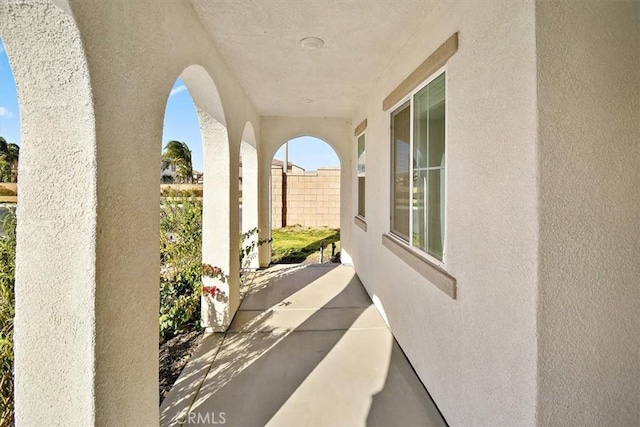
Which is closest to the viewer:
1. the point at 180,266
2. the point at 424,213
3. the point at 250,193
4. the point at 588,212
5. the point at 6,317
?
the point at 588,212

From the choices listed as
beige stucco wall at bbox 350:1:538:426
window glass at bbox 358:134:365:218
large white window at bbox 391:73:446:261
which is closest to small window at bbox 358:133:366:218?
window glass at bbox 358:134:365:218

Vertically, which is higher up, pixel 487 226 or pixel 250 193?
pixel 250 193

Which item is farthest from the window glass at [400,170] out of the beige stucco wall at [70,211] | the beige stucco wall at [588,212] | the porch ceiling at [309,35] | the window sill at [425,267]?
the beige stucco wall at [70,211]

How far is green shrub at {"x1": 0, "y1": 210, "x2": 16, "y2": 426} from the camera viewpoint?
5.97 feet

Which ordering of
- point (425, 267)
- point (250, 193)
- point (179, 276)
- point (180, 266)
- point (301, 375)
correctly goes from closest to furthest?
point (425, 267), point (301, 375), point (179, 276), point (180, 266), point (250, 193)

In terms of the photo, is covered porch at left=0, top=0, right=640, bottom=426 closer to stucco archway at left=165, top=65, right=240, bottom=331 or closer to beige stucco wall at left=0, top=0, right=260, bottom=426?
Answer: beige stucco wall at left=0, top=0, right=260, bottom=426

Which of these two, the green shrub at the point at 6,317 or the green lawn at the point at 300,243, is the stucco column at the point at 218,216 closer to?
the green shrub at the point at 6,317

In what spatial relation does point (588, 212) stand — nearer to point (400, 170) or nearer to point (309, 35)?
point (400, 170)

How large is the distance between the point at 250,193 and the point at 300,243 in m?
3.79

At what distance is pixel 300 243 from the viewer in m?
9.97

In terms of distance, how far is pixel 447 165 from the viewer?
231cm

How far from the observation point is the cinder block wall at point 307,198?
12617mm

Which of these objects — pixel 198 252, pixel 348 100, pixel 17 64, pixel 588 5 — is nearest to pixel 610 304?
pixel 588 5

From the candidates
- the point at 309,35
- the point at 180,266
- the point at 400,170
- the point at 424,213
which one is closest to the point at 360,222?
the point at 400,170
